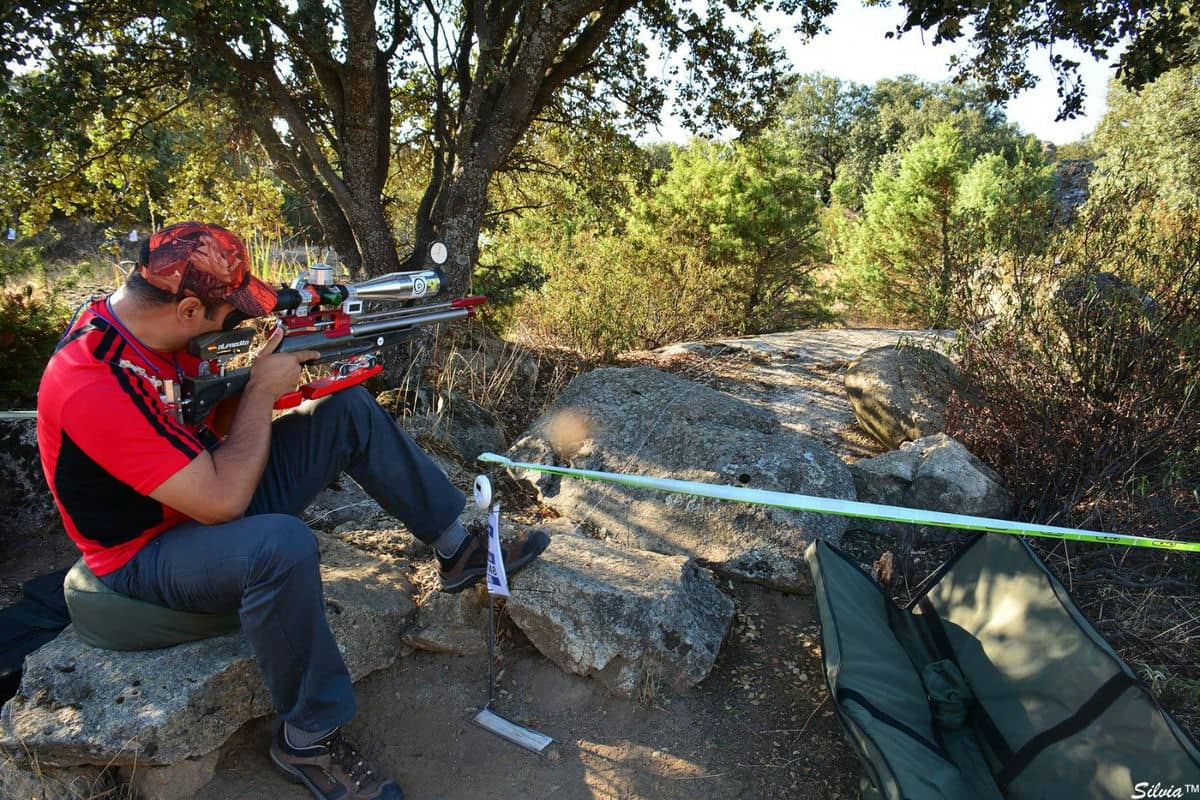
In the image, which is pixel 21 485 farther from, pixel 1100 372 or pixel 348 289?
pixel 1100 372

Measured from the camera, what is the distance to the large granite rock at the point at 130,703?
6.50 ft

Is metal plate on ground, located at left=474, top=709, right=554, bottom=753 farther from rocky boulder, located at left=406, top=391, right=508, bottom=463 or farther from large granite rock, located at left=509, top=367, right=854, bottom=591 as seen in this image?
rocky boulder, located at left=406, top=391, right=508, bottom=463

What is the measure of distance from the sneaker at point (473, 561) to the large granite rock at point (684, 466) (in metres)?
0.71

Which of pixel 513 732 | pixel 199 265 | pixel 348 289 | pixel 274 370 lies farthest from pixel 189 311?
pixel 513 732

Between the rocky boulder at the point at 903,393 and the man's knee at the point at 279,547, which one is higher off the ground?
the man's knee at the point at 279,547

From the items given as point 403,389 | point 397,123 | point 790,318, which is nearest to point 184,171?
point 397,123

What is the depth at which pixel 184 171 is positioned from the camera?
6.03 m

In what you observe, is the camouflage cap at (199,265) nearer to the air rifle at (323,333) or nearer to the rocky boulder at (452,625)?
the air rifle at (323,333)

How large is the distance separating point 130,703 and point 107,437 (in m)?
0.81

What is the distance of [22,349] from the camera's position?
4.28 metres

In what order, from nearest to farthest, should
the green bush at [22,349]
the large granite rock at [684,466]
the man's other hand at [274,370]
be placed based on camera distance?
1. the man's other hand at [274,370]
2. the large granite rock at [684,466]
3. the green bush at [22,349]

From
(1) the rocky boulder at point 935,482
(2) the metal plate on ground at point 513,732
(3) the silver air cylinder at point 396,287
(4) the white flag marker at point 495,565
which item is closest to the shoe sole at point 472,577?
(4) the white flag marker at point 495,565

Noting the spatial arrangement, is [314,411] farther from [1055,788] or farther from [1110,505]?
[1110,505]

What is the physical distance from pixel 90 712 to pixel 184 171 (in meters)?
5.33
